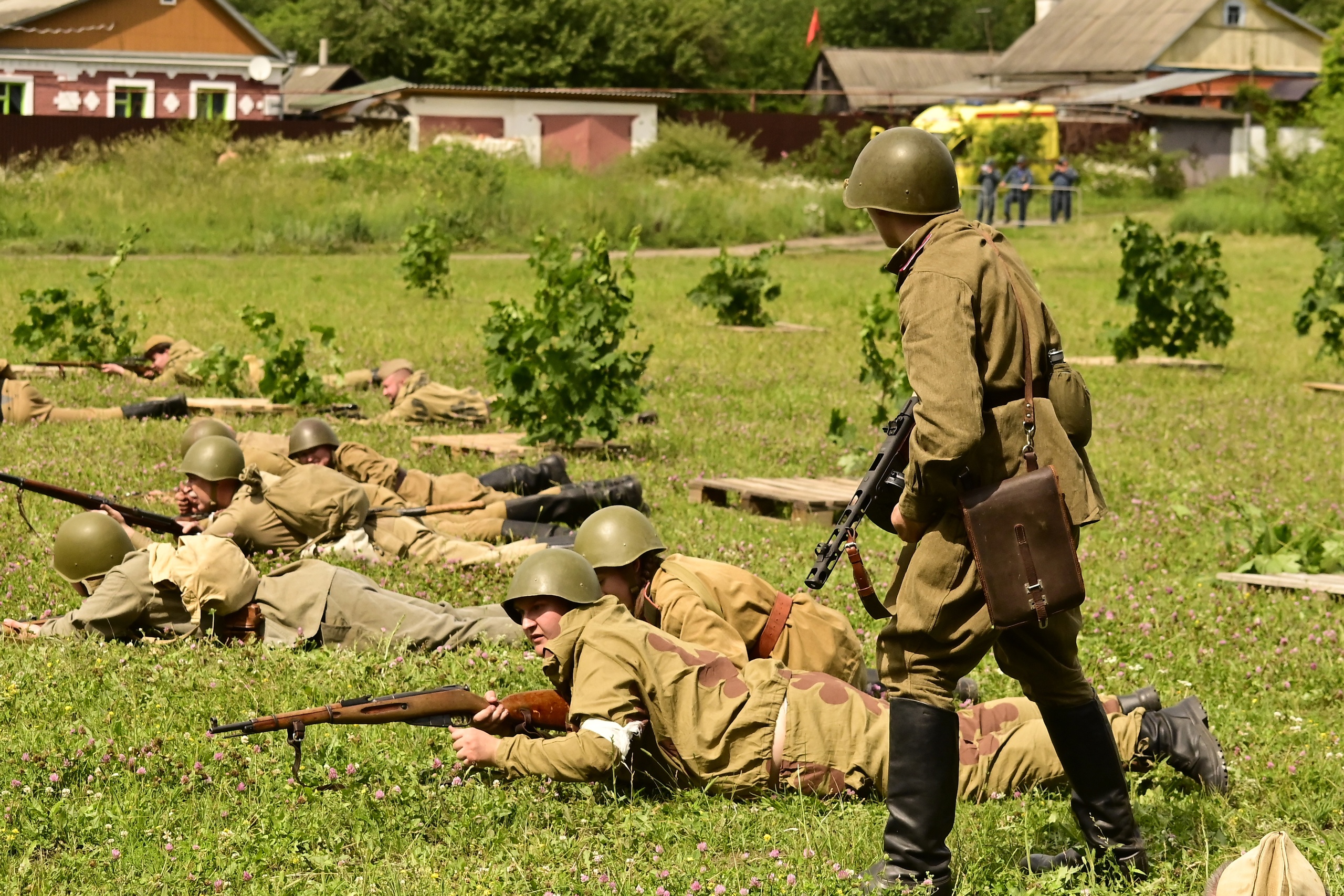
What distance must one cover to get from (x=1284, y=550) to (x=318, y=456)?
5.73 m

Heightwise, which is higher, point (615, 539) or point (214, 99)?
point (214, 99)

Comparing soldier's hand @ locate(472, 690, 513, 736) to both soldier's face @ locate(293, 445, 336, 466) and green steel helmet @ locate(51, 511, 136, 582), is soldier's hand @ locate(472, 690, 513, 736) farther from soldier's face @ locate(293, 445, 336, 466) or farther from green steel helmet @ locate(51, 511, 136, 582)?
soldier's face @ locate(293, 445, 336, 466)

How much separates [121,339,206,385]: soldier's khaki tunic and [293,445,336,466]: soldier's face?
4344mm

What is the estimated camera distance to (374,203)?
31.9 metres

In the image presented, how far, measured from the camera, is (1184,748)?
5.61 meters

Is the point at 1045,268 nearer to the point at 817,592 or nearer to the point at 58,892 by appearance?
the point at 817,592

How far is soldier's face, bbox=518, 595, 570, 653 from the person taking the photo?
583cm

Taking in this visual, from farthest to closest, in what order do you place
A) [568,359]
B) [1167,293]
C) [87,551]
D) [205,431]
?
[1167,293], [568,359], [205,431], [87,551]

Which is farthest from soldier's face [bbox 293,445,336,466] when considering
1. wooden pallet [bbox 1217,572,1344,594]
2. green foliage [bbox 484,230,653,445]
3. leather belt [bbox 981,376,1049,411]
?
leather belt [bbox 981,376,1049,411]

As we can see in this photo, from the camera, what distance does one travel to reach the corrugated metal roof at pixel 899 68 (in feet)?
235

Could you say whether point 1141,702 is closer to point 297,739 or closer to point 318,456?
point 297,739

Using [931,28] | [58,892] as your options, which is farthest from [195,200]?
[931,28]

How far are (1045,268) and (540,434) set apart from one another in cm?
1838

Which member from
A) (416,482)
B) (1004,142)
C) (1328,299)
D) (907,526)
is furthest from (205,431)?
(1004,142)
